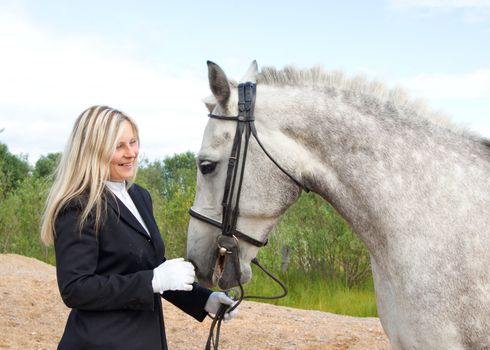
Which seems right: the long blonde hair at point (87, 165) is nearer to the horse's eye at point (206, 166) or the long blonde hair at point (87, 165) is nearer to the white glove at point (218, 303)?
the horse's eye at point (206, 166)

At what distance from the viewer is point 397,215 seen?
249cm

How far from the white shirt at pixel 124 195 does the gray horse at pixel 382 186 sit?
30 centimetres

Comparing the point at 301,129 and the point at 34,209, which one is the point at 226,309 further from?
the point at 34,209

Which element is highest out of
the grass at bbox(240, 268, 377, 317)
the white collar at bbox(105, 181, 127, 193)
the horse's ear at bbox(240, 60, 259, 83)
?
the horse's ear at bbox(240, 60, 259, 83)

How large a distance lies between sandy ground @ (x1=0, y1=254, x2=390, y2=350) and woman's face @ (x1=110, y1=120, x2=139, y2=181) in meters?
3.68

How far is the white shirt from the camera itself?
276cm

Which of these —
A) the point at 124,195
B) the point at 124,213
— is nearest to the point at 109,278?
the point at 124,213

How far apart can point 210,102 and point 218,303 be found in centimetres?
104

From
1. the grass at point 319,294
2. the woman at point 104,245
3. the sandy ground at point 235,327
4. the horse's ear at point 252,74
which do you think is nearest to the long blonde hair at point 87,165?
the woman at point 104,245

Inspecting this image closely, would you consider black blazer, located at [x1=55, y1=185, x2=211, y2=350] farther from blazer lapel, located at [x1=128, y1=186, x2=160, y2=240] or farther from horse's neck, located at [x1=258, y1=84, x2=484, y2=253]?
horse's neck, located at [x1=258, y1=84, x2=484, y2=253]

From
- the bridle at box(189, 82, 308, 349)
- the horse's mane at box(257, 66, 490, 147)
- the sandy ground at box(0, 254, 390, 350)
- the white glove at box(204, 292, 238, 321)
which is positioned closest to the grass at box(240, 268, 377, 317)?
the sandy ground at box(0, 254, 390, 350)

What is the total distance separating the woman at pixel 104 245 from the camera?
249 cm

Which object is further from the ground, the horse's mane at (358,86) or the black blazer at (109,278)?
the horse's mane at (358,86)

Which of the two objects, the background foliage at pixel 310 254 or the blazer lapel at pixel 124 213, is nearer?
the blazer lapel at pixel 124 213
